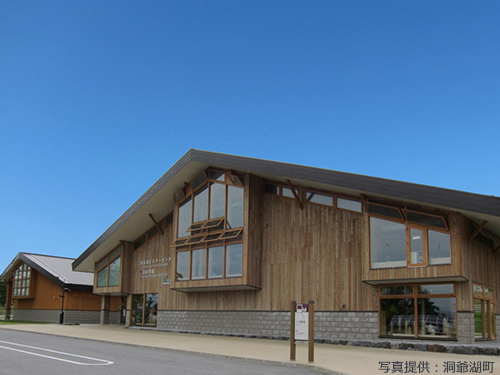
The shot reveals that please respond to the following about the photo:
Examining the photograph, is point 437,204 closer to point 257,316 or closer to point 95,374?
point 257,316

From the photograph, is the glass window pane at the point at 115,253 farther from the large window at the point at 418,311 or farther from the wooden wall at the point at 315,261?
the large window at the point at 418,311

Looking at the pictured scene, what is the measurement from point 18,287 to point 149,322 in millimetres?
16700

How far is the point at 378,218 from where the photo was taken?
17594mm

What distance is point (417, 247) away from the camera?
16.6 meters

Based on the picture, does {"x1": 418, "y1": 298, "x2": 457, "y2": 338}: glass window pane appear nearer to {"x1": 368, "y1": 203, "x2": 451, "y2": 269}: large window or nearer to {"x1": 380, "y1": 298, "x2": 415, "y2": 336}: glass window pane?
{"x1": 380, "y1": 298, "x2": 415, "y2": 336}: glass window pane

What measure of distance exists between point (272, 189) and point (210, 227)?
126 inches

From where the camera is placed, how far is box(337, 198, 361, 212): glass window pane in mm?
18625

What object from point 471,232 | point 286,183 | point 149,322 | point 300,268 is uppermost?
point 286,183

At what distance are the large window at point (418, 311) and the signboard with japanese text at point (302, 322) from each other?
20.6ft

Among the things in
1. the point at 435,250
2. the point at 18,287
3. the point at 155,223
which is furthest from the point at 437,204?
the point at 18,287

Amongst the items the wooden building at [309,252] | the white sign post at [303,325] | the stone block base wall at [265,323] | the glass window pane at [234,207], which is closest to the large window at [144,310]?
the wooden building at [309,252]

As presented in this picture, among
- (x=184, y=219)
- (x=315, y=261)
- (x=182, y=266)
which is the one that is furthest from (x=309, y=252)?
(x=184, y=219)

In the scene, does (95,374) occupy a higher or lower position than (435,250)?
lower

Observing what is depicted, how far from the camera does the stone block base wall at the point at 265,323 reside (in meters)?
18.0
